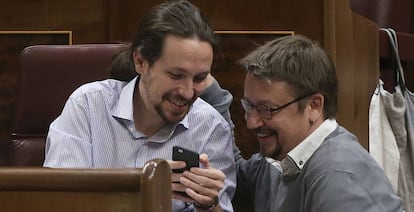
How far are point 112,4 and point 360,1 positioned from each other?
2.81ft

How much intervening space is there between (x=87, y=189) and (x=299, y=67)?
0.65 m

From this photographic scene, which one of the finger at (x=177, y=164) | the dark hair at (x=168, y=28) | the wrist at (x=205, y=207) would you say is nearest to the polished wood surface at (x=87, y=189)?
the finger at (x=177, y=164)

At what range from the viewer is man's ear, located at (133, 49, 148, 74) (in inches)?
60.5

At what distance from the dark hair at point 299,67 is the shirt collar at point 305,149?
4 cm

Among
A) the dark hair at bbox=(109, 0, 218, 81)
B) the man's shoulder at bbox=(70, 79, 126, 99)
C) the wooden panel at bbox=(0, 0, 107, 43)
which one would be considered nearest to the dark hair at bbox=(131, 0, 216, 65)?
the dark hair at bbox=(109, 0, 218, 81)

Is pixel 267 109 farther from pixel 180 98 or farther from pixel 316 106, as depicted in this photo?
pixel 180 98

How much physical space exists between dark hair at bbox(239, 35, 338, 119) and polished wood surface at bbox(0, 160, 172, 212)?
0.60m

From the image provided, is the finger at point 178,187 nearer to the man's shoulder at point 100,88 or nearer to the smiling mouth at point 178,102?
the smiling mouth at point 178,102

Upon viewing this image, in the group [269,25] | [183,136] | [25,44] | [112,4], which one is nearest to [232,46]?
[269,25]

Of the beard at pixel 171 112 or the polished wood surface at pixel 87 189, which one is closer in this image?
the polished wood surface at pixel 87 189

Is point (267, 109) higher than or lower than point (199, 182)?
higher

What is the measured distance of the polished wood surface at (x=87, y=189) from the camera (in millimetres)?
749

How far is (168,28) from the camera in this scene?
1.51 metres

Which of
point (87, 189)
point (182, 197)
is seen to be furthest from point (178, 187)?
point (87, 189)
